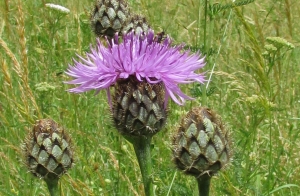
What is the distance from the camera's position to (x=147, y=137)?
1734mm

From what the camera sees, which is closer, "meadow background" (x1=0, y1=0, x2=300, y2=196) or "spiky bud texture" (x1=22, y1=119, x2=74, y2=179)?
"spiky bud texture" (x1=22, y1=119, x2=74, y2=179)

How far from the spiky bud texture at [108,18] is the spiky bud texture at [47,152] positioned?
0.98 m

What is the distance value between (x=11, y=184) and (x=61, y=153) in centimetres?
81

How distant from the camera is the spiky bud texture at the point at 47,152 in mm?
1677

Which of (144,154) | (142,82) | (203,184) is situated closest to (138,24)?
(142,82)

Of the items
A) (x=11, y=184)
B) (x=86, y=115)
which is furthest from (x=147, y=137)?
(x=86, y=115)

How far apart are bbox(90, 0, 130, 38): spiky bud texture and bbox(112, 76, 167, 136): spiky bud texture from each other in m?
0.90

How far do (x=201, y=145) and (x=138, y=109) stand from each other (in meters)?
0.32

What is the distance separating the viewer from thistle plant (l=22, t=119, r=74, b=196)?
5.50 ft

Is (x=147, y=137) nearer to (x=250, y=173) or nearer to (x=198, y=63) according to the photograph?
(x=198, y=63)

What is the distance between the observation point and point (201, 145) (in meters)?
1.45

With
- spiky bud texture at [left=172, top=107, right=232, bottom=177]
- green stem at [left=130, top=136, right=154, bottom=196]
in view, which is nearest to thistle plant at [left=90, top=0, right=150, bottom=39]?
green stem at [left=130, top=136, right=154, bottom=196]

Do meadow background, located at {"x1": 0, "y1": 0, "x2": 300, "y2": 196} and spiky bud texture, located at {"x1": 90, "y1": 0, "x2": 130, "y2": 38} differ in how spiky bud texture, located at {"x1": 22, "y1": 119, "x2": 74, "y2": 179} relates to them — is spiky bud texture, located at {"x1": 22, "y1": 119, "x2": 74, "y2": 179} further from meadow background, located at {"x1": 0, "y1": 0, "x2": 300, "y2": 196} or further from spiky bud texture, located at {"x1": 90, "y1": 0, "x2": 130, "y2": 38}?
spiky bud texture, located at {"x1": 90, "y1": 0, "x2": 130, "y2": 38}

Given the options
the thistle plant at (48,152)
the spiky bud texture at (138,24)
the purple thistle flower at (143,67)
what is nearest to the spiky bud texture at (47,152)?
the thistle plant at (48,152)
